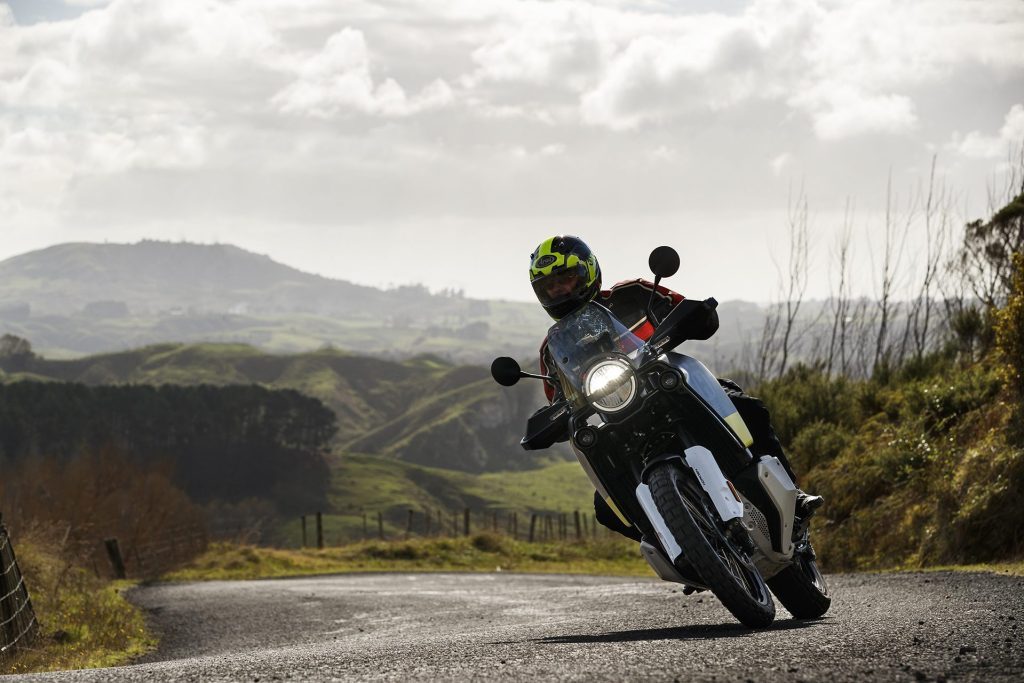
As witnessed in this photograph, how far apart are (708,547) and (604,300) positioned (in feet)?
7.37

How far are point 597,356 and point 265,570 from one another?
28.2m

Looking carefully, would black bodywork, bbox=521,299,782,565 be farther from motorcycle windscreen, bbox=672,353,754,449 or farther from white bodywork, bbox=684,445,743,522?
white bodywork, bbox=684,445,743,522

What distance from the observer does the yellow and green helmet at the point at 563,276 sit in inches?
316

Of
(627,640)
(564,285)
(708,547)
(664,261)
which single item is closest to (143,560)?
(564,285)

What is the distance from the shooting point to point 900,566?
17.3m

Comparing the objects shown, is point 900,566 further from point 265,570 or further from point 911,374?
point 265,570

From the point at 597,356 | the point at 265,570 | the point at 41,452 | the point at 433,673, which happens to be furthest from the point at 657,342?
the point at 41,452

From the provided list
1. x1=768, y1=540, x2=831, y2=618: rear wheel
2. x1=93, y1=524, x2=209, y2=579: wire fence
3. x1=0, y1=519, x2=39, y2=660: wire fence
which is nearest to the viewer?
x1=768, y1=540, x2=831, y2=618: rear wheel

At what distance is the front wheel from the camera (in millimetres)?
6867

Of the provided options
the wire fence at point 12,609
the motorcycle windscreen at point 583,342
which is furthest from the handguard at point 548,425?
the wire fence at point 12,609

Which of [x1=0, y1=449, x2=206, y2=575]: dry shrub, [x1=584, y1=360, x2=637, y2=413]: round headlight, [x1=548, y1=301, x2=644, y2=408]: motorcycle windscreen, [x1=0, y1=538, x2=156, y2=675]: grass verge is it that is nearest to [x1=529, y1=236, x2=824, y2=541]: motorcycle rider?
[x1=548, y1=301, x2=644, y2=408]: motorcycle windscreen

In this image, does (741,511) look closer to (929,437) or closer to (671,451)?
(671,451)

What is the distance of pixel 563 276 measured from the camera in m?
8.02

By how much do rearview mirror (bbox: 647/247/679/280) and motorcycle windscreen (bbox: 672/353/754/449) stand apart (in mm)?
649
